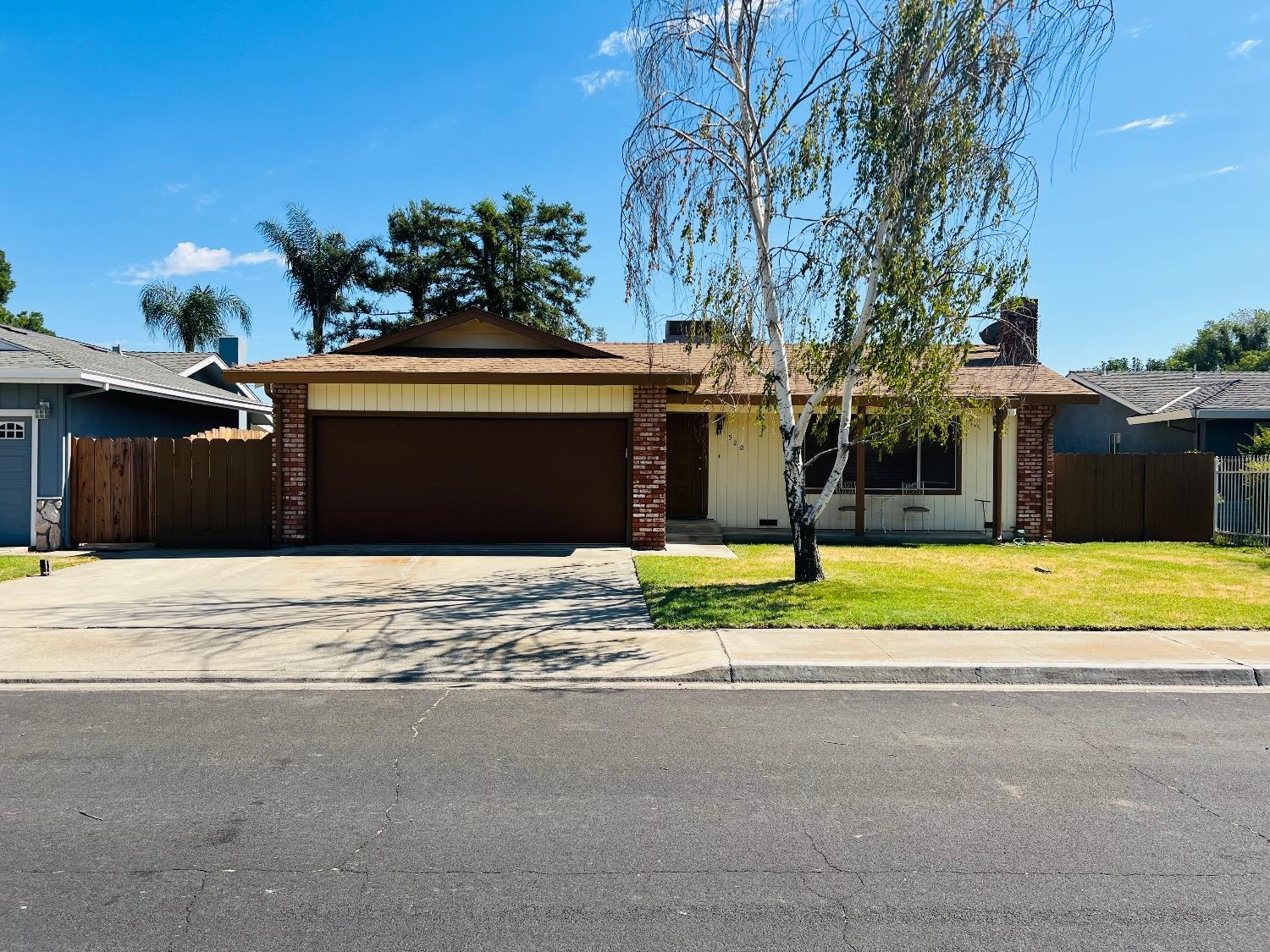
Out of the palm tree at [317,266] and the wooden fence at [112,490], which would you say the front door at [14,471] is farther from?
the palm tree at [317,266]

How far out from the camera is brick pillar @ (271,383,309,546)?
14.0 m

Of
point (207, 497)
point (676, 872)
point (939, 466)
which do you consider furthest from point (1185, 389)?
point (676, 872)

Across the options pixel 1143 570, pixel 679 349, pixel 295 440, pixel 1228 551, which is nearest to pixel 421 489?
pixel 295 440

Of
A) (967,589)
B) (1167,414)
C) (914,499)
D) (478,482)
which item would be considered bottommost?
(967,589)

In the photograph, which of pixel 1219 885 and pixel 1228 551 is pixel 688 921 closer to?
pixel 1219 885

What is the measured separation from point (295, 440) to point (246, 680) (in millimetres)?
8217

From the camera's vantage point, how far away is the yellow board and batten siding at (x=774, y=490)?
56.5ft

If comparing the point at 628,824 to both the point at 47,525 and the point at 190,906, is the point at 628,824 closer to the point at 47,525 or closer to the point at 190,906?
the point at 190,906

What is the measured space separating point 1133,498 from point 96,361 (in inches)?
768

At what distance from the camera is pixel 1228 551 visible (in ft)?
47.7

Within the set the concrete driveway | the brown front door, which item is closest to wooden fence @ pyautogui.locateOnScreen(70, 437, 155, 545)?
the concrete driveway

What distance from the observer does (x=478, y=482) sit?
14742 millimetres

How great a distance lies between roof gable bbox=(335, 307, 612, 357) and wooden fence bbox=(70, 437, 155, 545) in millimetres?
3832

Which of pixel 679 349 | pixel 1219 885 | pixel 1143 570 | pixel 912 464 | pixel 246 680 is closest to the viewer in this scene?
pixel 1219 885
